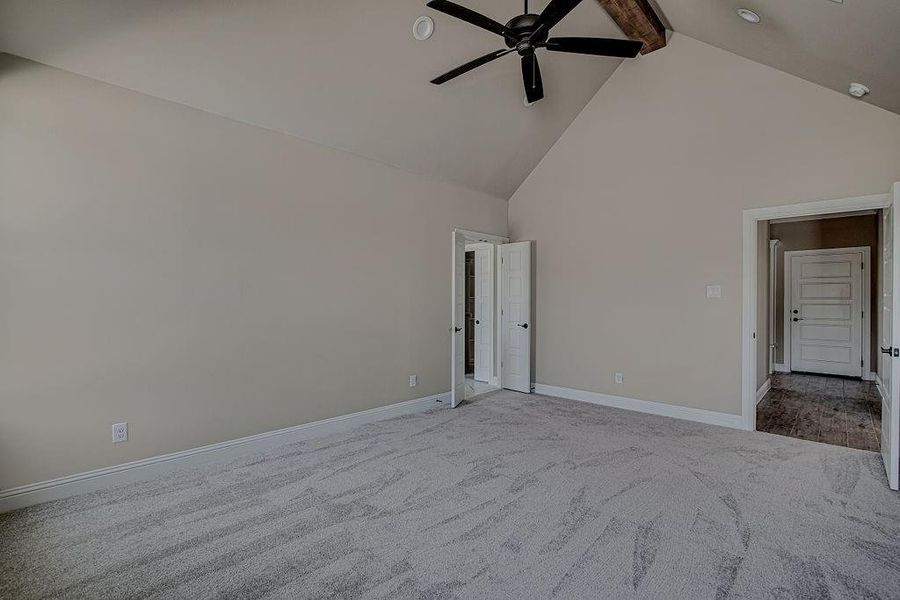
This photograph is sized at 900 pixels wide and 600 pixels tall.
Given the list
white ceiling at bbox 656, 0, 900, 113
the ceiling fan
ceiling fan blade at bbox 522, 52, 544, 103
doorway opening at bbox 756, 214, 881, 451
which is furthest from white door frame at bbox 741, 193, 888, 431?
ceiling fan blade at bbox 522, 52, 544, 103

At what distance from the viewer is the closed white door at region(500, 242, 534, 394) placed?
19.0ft

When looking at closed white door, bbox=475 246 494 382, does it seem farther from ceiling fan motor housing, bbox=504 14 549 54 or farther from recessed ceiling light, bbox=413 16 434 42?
ceiling fan motor housing, bbox=504 14 549 54

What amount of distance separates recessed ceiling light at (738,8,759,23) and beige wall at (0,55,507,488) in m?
3.25

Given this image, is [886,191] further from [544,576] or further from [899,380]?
[544,576]

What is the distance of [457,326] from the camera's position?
17.4ft

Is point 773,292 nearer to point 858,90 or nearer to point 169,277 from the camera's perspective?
point 858,90

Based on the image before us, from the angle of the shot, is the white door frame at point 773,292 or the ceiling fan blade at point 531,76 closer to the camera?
the ceiling fan blade at point 531,76

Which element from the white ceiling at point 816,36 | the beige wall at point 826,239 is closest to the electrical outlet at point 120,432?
the white ceiling at point 816,36

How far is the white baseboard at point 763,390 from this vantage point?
5432 mm

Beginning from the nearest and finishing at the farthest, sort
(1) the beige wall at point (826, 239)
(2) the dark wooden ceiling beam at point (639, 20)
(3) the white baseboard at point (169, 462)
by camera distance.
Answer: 1. (3) the white baseboard at point (169, 462)
2. (2) the dark wooden ceiling beam at point (639, 20)
3. (1) the beige wall at point (826, 239)

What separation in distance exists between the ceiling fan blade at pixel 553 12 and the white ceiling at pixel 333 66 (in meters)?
1.10

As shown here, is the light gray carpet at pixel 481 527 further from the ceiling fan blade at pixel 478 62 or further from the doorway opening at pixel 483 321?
the ceiling fan blade at pixel 478 62

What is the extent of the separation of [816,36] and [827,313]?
576 cm

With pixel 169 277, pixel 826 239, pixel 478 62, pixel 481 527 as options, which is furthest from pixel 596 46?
pixel 826 239
